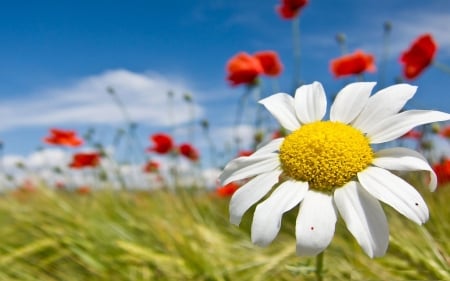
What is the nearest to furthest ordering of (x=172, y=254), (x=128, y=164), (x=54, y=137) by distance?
(x=172, y=254) < (x=54, y=137) < (x=128, y=164)

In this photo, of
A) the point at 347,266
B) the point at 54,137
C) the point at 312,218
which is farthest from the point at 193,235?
the point at 54,137

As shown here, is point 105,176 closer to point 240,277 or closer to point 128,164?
point 128,164

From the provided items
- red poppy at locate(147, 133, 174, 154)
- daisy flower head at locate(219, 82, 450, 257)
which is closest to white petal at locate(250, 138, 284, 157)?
daisy flower head at locate(219, 82, 450, 257)

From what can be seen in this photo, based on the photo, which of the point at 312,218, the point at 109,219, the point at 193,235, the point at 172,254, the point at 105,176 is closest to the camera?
the point at 312,218

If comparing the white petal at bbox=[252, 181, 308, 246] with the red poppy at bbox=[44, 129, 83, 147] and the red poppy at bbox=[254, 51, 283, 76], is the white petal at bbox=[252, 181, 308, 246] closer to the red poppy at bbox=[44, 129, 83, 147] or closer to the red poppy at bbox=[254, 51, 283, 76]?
the red poppy at bbox=[254, 51, 283, 76]

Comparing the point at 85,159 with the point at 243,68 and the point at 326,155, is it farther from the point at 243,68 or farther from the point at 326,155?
the point at 326,155

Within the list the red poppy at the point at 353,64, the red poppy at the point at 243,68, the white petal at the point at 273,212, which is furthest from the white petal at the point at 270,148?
the red poppy at the point at 353,64

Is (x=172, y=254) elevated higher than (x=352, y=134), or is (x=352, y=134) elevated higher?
(x=352, y=134)
